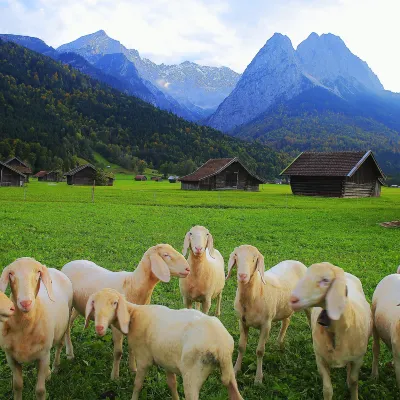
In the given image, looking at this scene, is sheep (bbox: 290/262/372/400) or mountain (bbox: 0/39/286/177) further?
mountain (bbox: 0/39/286/177)

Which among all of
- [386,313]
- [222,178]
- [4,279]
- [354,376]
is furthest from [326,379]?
[222,178]

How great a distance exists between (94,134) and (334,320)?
175870 mm

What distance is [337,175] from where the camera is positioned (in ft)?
154

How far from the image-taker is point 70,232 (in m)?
18.1

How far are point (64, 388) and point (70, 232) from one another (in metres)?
13.3

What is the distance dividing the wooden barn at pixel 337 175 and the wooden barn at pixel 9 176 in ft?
163

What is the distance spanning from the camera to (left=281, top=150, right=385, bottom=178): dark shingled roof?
157 feet

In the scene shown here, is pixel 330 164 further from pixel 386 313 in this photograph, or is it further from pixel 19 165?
pixel 19 165

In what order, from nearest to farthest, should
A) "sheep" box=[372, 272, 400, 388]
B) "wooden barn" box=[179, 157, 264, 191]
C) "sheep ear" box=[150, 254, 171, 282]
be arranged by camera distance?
1. "sheep" box=[372, 272, 400, 388]
2. "sheep ear" box=[150, 254, 171, 282]
3. "wooden barn" box=[179, 157, 264, 191]

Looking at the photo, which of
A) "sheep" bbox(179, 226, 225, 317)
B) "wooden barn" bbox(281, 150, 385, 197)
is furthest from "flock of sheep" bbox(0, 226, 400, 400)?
"wooden barn" bbox(281, 150, 385, 197)

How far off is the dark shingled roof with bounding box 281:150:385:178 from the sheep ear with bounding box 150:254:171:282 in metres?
43.9

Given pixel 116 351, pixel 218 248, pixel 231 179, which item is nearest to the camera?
pixel 116 351

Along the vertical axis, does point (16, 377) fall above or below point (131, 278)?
below

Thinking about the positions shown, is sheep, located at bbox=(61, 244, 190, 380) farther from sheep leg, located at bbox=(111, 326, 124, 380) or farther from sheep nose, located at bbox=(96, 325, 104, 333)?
sheep nose, located at bbox=(96, 325, 104, 333)
